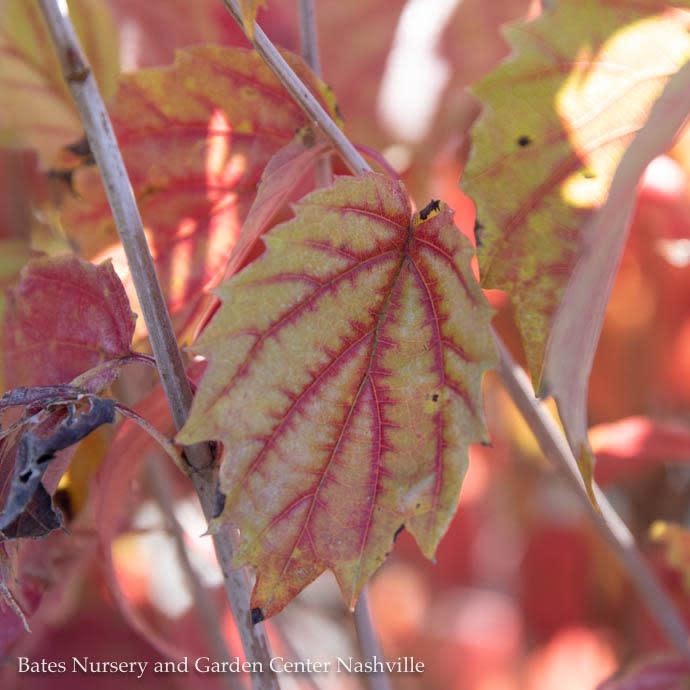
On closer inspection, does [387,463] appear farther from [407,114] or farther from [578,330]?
[407,114]

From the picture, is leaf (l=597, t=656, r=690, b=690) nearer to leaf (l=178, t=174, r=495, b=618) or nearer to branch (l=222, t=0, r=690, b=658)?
branch (l=222, t=0, r=690, b=658)

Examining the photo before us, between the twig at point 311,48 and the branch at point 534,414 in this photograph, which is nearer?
the branch at point 534,414

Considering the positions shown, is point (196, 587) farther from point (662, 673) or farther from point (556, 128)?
point (556, 128)

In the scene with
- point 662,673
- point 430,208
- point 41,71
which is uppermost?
point 41,71

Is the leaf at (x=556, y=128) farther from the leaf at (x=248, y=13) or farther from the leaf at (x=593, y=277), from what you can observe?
the leaf at (x=248, y=13)

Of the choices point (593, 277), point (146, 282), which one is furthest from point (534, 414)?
point (146, 282)

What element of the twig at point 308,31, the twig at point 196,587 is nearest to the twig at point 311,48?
the twig at point 308,31

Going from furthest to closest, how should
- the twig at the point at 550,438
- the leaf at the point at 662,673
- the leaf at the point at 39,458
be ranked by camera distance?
the leaf at the point at 662,673, the twig at the point at 550,438, the leaf at the point at 39,458
